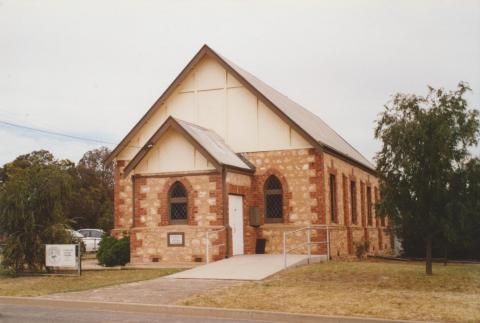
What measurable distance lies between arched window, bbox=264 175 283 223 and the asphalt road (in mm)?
12275

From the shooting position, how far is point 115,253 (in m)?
22.6

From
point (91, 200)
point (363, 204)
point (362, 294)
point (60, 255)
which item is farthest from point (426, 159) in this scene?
point (91, 200)

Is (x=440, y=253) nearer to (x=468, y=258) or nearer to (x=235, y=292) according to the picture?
(x=468, y=258)

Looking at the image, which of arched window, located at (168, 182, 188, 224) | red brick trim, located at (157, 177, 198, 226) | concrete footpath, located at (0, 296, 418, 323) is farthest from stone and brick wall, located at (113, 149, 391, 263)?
concrete footpath, located at (0, 296, 418, 323)

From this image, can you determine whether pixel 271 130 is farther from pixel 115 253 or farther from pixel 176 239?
pixel 115 253

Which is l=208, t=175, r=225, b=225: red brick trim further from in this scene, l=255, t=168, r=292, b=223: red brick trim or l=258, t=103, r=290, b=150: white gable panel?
l=258, t=103, r=290, b=150: white gable panel

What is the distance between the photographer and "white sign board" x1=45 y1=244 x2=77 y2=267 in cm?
1900

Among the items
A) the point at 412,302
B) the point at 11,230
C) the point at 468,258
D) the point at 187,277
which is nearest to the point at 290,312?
the point at 412,302

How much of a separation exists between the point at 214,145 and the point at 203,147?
1.81 metres

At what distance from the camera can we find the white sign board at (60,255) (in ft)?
62.3

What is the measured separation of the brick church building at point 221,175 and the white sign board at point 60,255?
132 inches

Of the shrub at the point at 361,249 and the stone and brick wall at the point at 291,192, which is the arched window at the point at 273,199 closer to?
the stone and brick wall at the point at 291,192

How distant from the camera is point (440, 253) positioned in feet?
98.2

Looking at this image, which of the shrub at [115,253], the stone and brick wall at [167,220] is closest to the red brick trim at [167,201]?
the stone and brick wall at [167,220]
